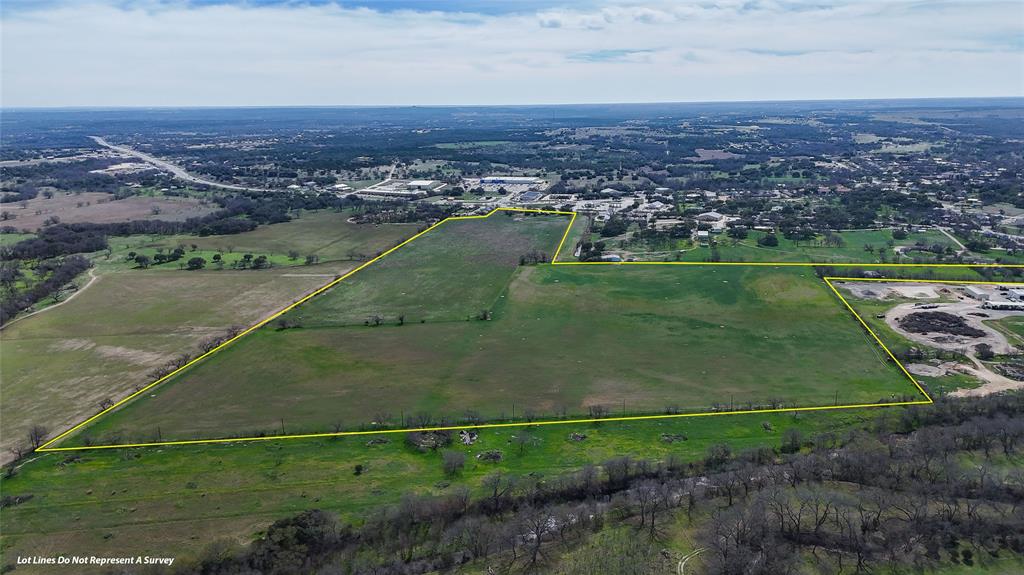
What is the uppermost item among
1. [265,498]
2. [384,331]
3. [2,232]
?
[2,232]

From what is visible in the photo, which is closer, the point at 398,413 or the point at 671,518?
the point at 671,518

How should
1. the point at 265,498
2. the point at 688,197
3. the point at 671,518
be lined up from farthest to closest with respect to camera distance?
1. the point at 688,197
2. the point at 265,498
3. the point at 671,518

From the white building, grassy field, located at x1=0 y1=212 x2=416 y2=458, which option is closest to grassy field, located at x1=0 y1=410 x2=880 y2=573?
grassy field, located at x1=0 y1=212 x2=416 y2=458

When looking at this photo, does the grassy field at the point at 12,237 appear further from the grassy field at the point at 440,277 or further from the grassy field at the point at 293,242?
the grassy field at the point at 440,277

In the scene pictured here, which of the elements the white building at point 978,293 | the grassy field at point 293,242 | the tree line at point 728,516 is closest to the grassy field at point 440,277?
the grassy field at point 293,242

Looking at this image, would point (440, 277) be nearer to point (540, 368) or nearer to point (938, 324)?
point (540, 368)

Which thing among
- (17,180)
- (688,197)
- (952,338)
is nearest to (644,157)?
(688,197)

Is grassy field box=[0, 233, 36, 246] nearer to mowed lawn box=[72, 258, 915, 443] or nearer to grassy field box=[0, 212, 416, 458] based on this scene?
grassy field box=[0, 212, 416, 458]

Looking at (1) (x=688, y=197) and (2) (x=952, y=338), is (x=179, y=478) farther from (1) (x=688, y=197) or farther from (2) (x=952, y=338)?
(1) (x=688, y=197)
